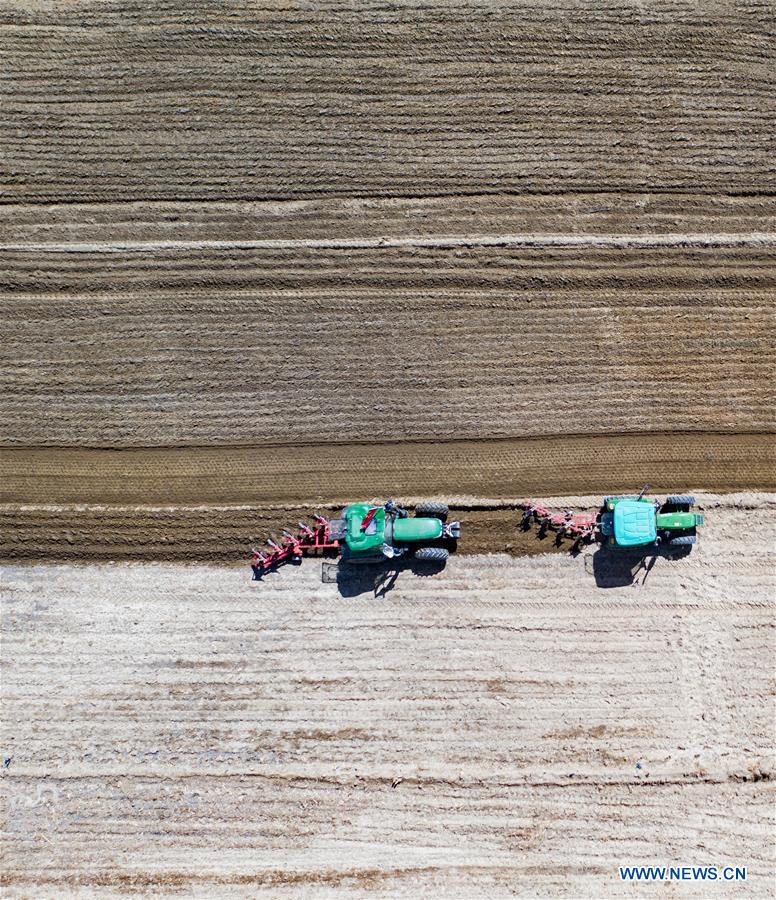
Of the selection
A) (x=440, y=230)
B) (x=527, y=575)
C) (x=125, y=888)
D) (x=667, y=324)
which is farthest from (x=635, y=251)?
(x=125, y=888)

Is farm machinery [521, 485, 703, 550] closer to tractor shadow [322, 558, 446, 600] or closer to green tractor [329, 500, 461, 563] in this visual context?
green tractor [329, 500, 461, 563]

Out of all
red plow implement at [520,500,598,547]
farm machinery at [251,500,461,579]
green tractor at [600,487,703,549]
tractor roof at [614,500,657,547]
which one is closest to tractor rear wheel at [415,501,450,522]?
farm machinery at [251,500,461,579]

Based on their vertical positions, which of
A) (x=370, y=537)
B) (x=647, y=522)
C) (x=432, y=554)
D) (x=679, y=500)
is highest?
(x=679, y=500)

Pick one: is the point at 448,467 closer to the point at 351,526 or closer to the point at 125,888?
the point at 351,526

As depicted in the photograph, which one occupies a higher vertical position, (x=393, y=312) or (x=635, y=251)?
(x=635, y=251)

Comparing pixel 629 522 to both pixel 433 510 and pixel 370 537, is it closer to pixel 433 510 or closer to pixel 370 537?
pixel 433 510

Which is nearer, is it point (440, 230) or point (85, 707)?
point (85, 707)

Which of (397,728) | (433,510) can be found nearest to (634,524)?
(433,510)
